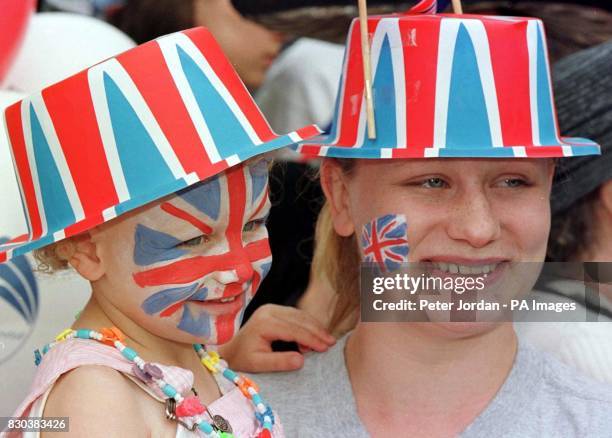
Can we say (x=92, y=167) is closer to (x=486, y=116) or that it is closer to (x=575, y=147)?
(x=486, y=116)

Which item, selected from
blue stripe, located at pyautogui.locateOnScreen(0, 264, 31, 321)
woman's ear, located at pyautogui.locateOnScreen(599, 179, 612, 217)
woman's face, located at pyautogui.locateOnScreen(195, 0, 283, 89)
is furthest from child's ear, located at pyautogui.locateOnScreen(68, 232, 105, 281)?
woman's face, located at pyautogui.locateOnScreen(195, 0, 283, 89)

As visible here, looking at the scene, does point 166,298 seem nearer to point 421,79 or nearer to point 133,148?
point 133,148

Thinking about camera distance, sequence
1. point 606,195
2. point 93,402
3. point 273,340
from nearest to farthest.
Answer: point 93,402 → point 273,340 → point 606,195

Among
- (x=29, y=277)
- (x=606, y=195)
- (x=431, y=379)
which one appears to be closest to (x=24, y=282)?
(x=29, y=277)

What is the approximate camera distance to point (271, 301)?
2.43 metres

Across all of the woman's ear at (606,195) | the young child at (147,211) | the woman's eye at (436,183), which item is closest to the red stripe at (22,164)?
the young child at (147,211)

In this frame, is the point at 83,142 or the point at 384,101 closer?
the point at 83,142

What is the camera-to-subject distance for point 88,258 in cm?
136

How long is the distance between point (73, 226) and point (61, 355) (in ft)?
0.53

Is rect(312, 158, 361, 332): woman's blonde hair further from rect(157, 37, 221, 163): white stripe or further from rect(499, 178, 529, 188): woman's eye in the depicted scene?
rect(157, 37, 221, 163): white stripe

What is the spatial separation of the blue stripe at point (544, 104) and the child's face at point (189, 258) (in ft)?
1.54

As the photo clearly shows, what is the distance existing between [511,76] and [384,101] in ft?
0.64

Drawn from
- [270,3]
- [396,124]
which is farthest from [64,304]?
[270,3]

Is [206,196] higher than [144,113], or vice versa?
[144,113]
